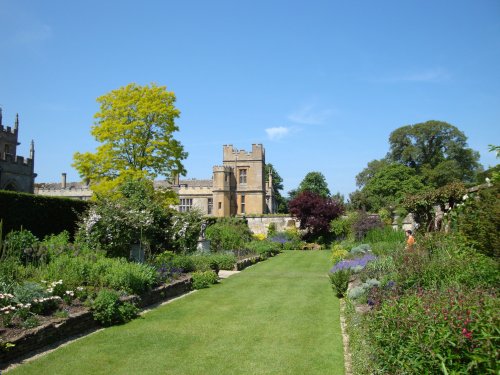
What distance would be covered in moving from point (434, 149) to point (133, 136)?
3591 cm

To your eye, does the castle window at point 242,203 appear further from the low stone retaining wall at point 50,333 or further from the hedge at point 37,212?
the low stone retaining wall at point 50,333

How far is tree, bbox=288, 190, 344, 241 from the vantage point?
92.6 feet

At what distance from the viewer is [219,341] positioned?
6250 mm

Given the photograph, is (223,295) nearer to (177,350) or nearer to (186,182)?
(177,350)

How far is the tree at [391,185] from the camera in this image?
131 feet

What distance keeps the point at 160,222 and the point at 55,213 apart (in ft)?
12.3

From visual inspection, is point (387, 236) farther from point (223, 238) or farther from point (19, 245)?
point (19, 245)

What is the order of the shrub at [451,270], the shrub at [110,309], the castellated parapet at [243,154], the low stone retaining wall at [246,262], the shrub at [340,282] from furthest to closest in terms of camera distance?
the castellated parapet at [243,154], the low stone retaining wall at [246,262], the shrub at [340,282], the shrub at [110,309], the shrub at [451,270]

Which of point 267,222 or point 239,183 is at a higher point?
point 239,183

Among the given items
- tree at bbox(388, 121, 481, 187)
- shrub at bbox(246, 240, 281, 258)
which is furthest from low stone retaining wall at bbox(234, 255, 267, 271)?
tree at bbox(388, 121, 481, 187)

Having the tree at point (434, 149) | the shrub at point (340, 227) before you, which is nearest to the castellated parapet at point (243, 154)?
the tree at point (434, 149)

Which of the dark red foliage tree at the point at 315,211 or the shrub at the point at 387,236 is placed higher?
the dark red foliage tree at the point at 315,211

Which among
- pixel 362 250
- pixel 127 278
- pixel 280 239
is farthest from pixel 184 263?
pixel 280 239

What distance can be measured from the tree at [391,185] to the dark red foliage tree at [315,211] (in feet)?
37.5
